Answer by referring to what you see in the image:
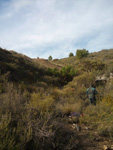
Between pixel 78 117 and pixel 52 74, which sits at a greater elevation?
pixel 52 74

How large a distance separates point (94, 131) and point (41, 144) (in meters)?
2.22

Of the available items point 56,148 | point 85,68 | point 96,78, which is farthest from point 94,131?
point 85,68

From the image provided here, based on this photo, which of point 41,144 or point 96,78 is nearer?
point 41,144

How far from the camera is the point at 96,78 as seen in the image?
12727 millimetres

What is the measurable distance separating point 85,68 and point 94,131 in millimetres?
13236

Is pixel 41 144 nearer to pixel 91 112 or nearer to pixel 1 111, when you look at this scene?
pixel 1 111

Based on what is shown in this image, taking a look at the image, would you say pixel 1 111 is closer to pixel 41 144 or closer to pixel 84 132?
pixel 41 144

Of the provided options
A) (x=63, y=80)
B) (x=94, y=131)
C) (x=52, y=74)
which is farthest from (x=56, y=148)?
(x=52, y=74)

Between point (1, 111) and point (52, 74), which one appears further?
point (52, 74)

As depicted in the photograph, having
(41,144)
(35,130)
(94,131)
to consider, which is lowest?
(94,131)

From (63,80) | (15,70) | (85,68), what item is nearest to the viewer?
(15,70)

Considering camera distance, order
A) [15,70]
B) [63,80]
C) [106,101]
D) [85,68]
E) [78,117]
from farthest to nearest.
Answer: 1. [85,68]
2. [63,80]
3. [15,70]
4. [106,101]
5. [78,117]

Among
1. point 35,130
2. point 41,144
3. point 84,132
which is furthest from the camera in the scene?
point 84,132

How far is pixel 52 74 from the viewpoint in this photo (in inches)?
622
